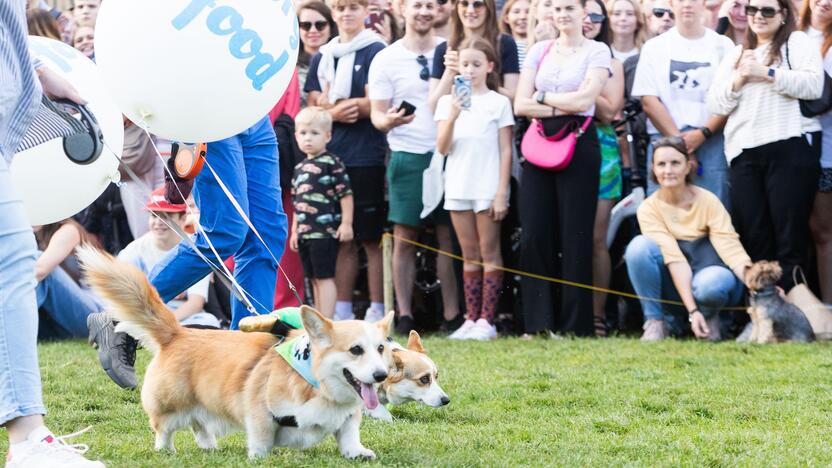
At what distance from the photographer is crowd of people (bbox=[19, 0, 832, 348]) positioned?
8.89 meters

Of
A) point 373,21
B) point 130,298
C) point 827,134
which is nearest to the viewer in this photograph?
point 130,298

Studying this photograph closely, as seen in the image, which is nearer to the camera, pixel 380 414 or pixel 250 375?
pixel 250 375

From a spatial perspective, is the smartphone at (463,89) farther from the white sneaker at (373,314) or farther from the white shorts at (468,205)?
the white sneaker at (373,314)

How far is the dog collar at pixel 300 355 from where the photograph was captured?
4.64 meters

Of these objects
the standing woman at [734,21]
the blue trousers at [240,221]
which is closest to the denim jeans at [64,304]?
the blue trousers at [240,221]

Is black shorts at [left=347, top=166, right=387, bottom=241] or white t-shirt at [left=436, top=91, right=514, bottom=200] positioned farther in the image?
black shorts at [left=347, top=166, right=387, bottom=241]

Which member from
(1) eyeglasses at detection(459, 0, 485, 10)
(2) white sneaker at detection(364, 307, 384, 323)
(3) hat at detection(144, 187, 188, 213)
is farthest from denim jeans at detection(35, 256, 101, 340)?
(1) eyeglasses at detection(459, 0, 485, 10)

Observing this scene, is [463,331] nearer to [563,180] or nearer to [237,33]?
[563,180]

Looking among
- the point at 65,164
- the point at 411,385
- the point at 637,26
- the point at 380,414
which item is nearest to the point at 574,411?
the point at 411,385

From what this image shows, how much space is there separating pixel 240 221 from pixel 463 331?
3825mm

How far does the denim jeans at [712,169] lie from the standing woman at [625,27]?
2.77 feet

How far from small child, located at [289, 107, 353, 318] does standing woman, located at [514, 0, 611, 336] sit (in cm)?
141

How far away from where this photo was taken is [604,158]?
939cm

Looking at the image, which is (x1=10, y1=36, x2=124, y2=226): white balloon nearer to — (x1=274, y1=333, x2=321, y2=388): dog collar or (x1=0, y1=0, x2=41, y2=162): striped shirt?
(x1=0, y1=0, x2=41, y2=162): striped shirt
